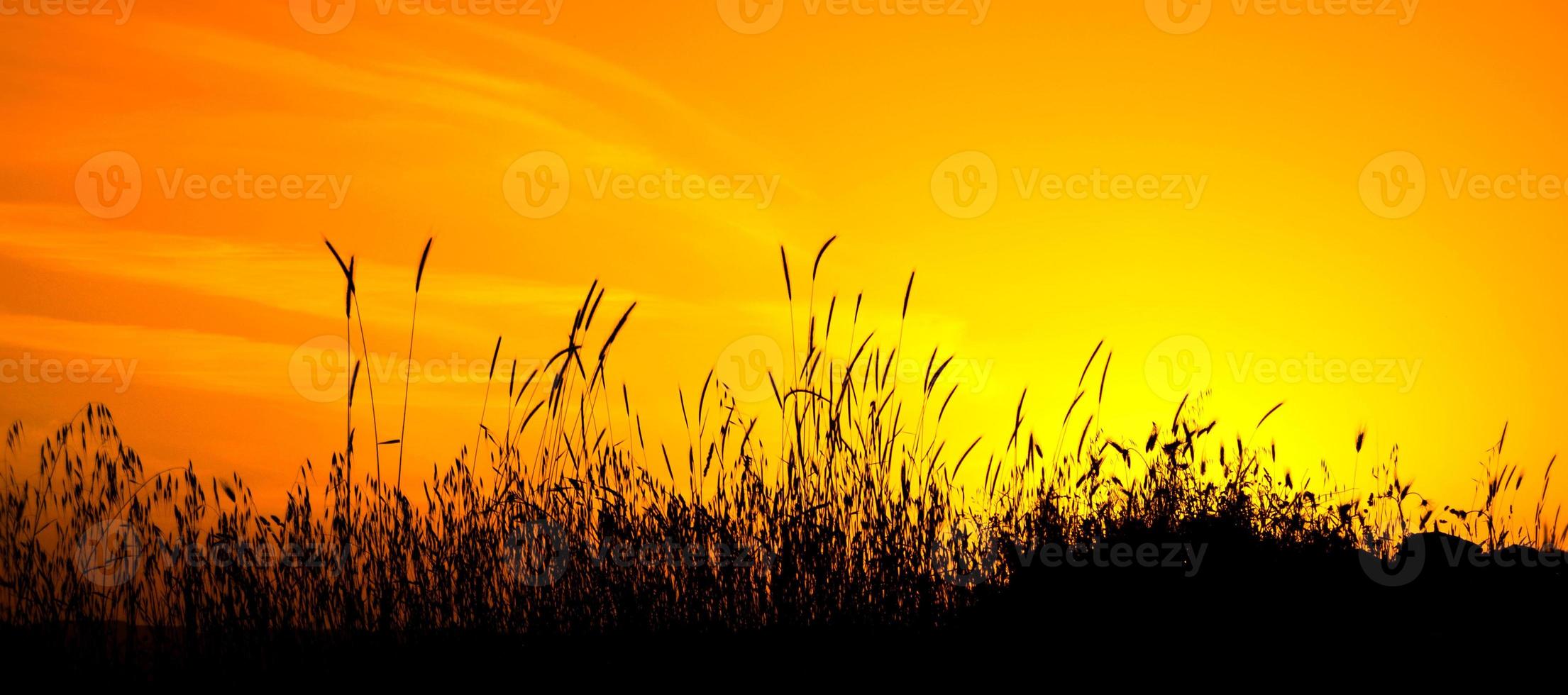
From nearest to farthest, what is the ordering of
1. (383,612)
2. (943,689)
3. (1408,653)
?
(943,689) < (1408,653) < (383,612)

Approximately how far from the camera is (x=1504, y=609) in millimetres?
5113

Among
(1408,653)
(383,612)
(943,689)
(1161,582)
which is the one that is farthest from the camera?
(1161,582)

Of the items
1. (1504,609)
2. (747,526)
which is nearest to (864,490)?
(747,526)

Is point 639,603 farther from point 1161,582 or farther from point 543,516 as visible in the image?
point 1161,582

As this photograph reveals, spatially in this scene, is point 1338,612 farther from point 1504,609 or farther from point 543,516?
point 543,516

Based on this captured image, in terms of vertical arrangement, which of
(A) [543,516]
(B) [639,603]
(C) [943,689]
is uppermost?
(A) [543,516]

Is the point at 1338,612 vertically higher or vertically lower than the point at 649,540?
lower

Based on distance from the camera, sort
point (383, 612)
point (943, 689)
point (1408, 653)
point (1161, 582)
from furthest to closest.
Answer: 1. point (1161, 582)
2. point (383, 612)
3. point (1408, 653)
4. point (943, 689)

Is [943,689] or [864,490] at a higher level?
[864,490]

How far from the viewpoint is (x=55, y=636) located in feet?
15.3

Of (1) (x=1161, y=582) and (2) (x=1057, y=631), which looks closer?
(2) (x=1057, y=631)

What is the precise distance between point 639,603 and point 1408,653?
9.24ft

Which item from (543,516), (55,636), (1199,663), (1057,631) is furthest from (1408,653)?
(55,636)

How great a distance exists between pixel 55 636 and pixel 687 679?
250cm
